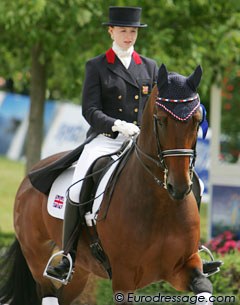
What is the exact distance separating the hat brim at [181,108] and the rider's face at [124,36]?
132 cm

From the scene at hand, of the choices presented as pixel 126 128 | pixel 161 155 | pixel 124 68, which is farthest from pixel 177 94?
pixel 124 68

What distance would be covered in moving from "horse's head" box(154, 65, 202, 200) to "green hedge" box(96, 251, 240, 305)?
3.12 meters

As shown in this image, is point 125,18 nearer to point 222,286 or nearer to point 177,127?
point 177,127

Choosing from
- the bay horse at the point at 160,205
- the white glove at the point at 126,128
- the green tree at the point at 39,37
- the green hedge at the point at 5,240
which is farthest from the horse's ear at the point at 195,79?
the green hedge at the point at 5,240

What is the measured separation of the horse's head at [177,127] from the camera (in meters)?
6.10

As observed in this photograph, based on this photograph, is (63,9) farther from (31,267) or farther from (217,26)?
(31,267)

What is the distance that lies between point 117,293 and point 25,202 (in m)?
2.41

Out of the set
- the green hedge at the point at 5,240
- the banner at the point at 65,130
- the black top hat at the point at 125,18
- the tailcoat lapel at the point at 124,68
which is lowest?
the banner at the point at 65,130

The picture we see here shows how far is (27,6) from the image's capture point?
432 inches

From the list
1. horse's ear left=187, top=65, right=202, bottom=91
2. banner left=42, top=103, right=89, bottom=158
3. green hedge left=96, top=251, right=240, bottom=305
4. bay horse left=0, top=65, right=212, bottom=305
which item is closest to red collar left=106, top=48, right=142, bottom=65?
bay horse left=0, top=65, right=212, bottom=305

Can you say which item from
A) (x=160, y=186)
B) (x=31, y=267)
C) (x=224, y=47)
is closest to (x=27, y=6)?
(x=224, y=47)

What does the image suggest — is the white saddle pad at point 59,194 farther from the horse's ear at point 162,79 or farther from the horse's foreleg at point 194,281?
the horse's ear at point 162,79

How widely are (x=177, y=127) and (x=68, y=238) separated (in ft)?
6.06

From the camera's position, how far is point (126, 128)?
7.00 meters
